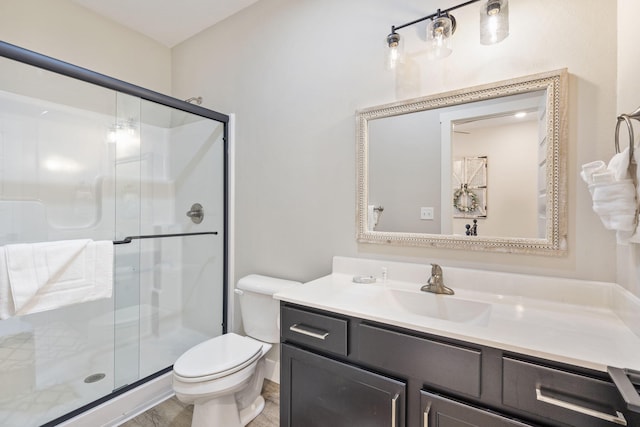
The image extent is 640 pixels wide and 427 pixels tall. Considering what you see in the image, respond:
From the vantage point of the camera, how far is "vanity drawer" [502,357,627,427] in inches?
28.5

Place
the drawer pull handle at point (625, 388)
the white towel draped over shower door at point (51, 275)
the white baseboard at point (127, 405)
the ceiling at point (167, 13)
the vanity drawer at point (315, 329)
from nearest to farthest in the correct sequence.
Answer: the drawer pull handle at point (625, 388) < the vanity drawer at point (315, 329) < the white towel draped over shower door at point (51, 275) < the white baseboard at point (127, 405) < the ceiling at point (167, 13)

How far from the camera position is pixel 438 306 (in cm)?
128

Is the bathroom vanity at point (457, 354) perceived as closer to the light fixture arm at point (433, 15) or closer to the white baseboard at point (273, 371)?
the white baseboard at point (273, 371)

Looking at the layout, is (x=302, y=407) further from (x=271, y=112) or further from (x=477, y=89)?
(x=271, y=112)

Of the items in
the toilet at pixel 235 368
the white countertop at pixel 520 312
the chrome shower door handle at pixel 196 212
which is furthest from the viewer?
the chrome shower door handle at pixel 196 212

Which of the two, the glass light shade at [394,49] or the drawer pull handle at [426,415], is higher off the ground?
the glass light shade at [394,49]

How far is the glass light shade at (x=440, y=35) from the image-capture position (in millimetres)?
1332

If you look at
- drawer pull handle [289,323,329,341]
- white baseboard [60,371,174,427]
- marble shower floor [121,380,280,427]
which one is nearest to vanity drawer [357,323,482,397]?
drawer pull handle [289,323,329,341]

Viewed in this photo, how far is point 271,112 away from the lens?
204 centimetres

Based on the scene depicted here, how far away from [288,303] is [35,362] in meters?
1.63

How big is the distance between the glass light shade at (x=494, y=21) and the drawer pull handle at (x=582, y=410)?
126 cm

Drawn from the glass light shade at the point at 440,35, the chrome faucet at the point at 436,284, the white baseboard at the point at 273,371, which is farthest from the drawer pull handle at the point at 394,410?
the glass light shade at the point at 440,35

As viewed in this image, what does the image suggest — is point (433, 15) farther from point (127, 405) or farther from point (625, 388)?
point (127, 405)

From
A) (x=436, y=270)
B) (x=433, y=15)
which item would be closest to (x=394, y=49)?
(x=433, y=15)
